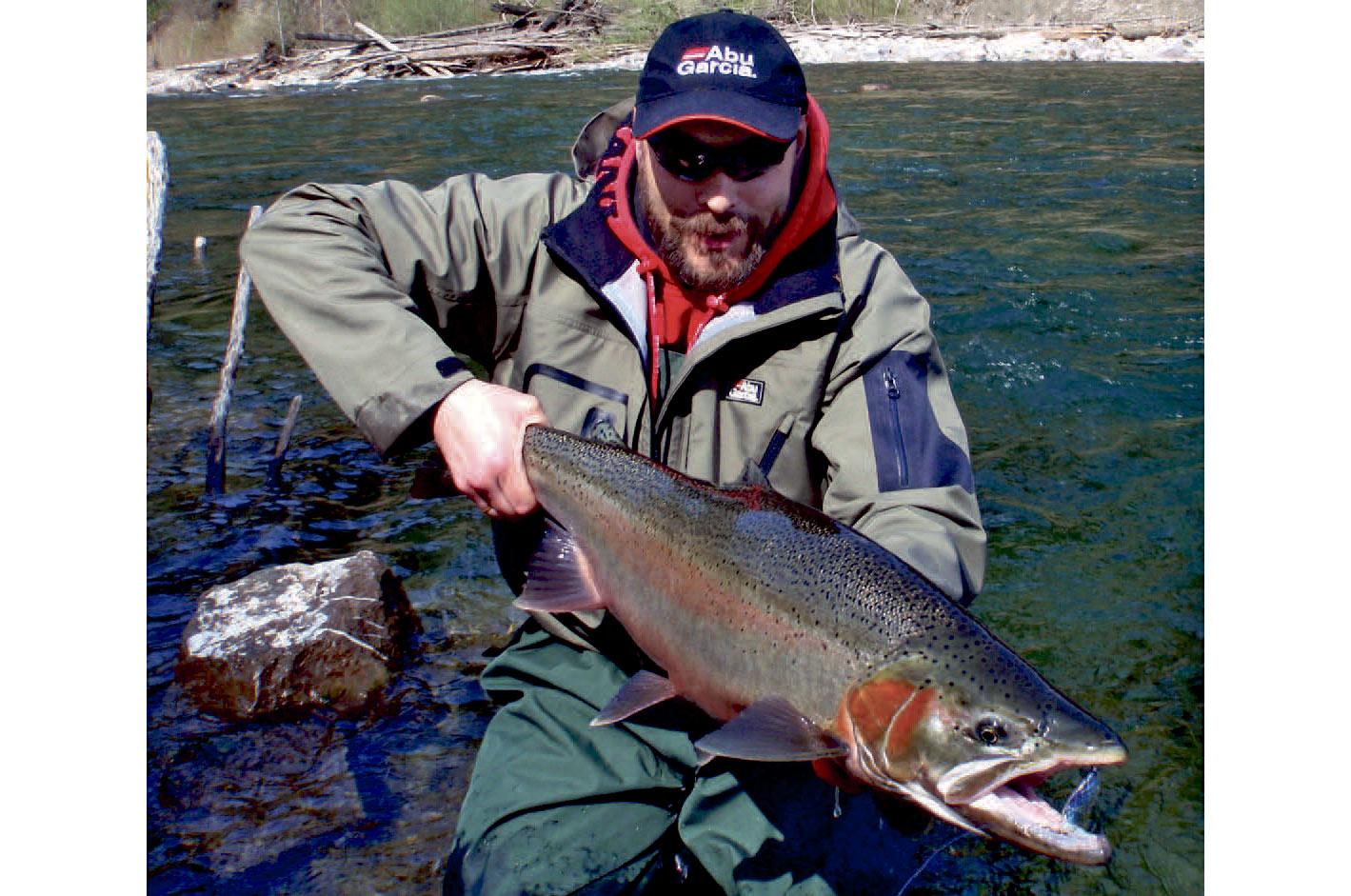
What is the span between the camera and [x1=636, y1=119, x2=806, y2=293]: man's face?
2.78 meters

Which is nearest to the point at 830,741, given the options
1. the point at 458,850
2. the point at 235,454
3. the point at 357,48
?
the point at 458,850

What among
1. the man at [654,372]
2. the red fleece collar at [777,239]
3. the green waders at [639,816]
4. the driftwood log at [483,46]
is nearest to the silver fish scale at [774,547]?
the man at [654,372]

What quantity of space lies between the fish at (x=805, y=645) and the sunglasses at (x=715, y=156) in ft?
2.45

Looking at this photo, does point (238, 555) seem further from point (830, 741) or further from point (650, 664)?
point (830, 741)

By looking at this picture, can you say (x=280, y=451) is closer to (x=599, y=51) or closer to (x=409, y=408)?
(x=409, y=408)

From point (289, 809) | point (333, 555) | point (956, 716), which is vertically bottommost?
point (289, 809)

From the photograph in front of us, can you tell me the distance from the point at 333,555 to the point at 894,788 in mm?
3298

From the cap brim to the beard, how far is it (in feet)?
0.71

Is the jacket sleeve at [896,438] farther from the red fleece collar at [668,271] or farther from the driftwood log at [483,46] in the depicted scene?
the driftwood log at [483,46]

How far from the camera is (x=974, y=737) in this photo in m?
1.88

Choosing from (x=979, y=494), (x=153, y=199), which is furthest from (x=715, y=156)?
(x=153, y=199)

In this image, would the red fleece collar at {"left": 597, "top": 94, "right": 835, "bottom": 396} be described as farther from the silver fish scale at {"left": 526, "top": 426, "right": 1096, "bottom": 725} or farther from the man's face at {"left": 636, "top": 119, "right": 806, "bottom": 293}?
the silver fish scale at {"left": 526, "top": 426, "right": 1096, "bottom": 725}
